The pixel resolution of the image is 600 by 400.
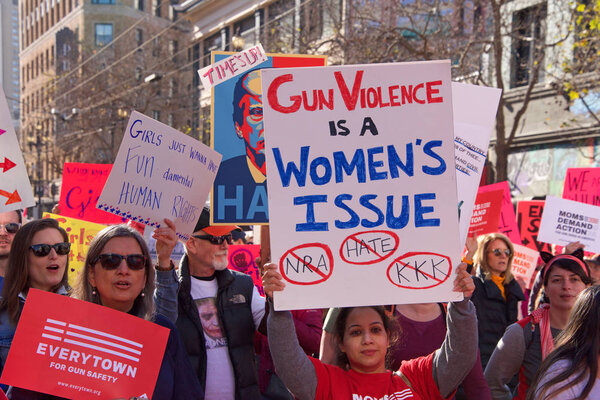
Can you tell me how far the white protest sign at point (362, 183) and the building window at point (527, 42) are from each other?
12.0m

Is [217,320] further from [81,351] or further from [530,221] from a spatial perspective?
[530,221]

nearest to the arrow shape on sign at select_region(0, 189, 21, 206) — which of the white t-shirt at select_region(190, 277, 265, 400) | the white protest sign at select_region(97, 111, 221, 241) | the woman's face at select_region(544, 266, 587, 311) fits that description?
the white protest sign at select_region(97, 111, 221, 241)

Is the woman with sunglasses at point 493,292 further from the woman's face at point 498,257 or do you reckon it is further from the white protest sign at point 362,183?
the white protest sign at point 362,183

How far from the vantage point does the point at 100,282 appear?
9.57 feet

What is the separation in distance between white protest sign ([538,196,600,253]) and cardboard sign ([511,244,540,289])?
2.96ft

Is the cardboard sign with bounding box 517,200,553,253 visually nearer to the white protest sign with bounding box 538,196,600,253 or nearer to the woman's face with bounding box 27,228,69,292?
the white protest sign with bounding box 538,196,600,253

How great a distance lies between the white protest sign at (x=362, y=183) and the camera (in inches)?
114

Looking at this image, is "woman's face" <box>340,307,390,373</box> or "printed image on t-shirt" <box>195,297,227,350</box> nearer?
"woman's face" <box>340,307,390,373</box>

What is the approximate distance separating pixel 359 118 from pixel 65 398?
155 centimetres

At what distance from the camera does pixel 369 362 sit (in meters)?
2.91

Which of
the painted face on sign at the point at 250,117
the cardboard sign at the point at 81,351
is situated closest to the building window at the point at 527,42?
the painted face on sign at the point at 250,117

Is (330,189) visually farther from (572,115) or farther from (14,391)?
(572,115)

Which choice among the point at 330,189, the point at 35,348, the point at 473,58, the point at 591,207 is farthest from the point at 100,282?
the point at 473,58

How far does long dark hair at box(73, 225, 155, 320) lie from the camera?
293 cm
